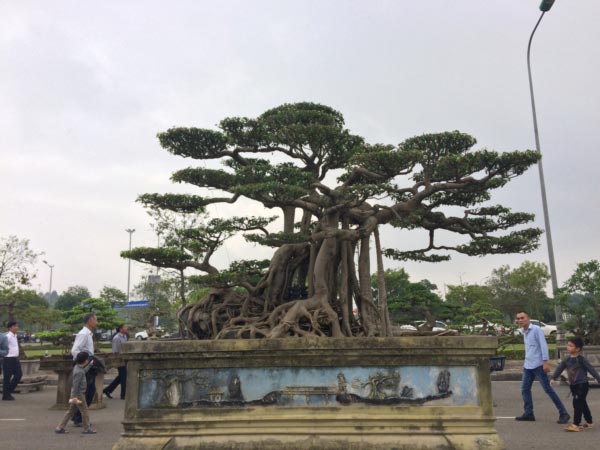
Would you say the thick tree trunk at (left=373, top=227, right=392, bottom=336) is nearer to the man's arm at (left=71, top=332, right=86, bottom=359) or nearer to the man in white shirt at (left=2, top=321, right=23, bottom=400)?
the man's arm at (left=71, top=332, right=86, bottom=359)

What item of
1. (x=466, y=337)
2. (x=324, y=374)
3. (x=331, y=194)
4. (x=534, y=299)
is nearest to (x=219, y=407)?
(x=324, y=374)

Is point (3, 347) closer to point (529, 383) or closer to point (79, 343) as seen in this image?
point (79, 343)

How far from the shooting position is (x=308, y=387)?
623 centimetres

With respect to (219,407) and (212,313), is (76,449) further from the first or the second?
(212,313)

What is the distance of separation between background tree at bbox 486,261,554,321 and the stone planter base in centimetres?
4100

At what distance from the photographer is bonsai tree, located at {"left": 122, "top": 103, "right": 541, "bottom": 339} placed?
9.79 m

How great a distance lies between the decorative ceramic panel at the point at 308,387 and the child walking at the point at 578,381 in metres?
2.63

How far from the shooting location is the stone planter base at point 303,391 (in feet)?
19.9

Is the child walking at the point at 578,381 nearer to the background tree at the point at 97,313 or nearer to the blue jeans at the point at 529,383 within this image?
the blue jeans at the point at 529,383

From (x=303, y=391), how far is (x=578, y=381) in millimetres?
4535

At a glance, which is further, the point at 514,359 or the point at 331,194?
the point at 514,359

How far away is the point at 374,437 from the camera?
6008 millimetres

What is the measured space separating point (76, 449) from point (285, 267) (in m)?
6.20

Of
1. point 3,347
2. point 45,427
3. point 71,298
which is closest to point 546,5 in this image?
point 45,427
